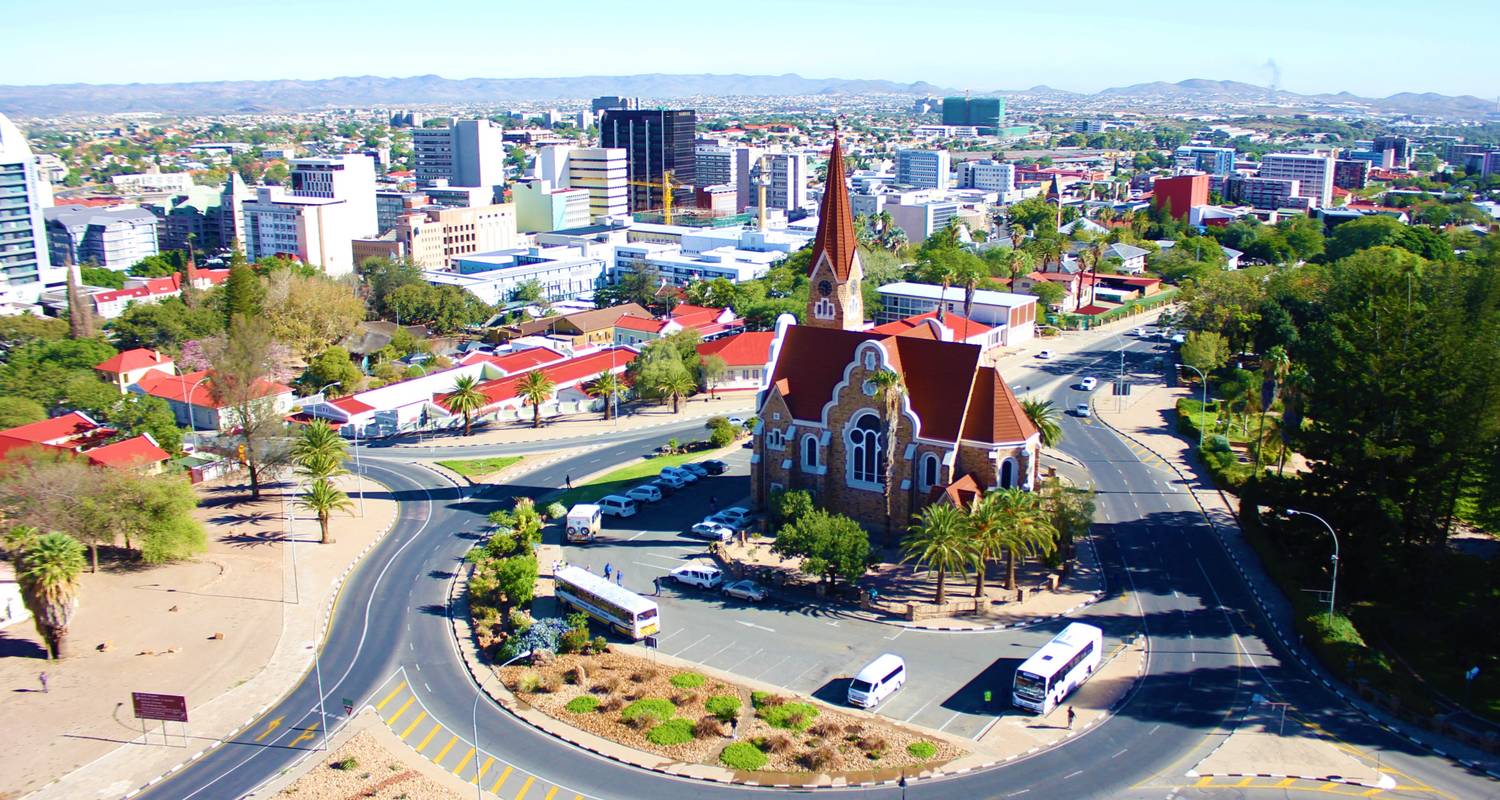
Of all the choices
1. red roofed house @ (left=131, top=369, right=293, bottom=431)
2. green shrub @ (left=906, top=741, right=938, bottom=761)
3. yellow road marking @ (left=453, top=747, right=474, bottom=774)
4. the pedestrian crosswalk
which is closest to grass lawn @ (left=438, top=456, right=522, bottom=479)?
red roofed house @ (left=131, top=369, right=293, bottom=431)

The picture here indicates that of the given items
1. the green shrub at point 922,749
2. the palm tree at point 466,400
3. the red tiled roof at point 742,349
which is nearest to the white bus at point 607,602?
the green shrub at point 922,749

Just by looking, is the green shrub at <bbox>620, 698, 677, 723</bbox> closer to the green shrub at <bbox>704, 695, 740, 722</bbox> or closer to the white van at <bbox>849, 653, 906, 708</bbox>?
the green shrub at <bbox>704, 695, 740, 722</bbox>

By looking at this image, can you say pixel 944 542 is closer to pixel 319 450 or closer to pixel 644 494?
pixel 644 494

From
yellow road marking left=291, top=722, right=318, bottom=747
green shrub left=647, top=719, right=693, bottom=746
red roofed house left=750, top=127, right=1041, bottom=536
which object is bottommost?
yellow road marking left=291, top=722, right=318, bottom=747

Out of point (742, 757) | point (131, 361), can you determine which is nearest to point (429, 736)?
point (742, 757)

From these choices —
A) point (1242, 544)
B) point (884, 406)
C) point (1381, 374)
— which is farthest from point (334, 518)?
point (1381, 374)

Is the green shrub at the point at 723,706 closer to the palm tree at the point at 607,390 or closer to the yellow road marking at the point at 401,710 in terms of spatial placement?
the yellow road marking at the point at 401,710
